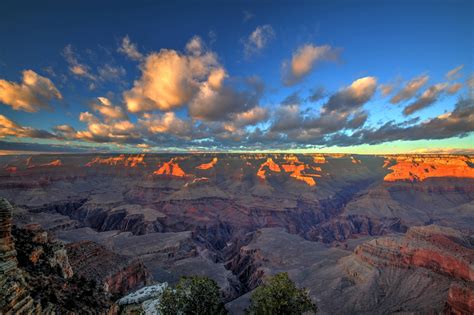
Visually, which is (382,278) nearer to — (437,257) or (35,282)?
(437,257)

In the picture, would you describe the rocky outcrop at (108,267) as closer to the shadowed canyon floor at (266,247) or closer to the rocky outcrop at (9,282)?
the shadowed canyon floor at (266,247)

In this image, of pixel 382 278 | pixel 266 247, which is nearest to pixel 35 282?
pixel 382 278

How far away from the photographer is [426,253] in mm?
66438

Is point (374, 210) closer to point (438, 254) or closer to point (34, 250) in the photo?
point (438, 254)


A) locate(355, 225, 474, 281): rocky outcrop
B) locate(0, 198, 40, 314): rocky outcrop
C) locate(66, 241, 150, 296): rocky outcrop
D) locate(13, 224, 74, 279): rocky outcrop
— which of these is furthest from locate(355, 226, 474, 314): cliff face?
locate(13, 224, 74, 279): rocky outcrop

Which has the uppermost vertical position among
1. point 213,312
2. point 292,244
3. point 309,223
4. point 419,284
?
point 213,312

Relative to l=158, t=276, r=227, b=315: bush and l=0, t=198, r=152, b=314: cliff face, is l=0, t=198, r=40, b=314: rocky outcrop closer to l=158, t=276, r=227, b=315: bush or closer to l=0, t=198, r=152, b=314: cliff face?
l=0, t=198, r=152, b=314: cliff face

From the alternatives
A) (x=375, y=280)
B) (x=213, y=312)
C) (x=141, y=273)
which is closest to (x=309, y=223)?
(x=375, y=280)

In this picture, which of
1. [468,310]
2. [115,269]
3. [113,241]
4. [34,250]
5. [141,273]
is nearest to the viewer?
[34,250]

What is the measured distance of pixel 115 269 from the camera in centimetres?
5056

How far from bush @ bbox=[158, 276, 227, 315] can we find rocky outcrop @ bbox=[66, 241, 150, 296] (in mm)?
20567

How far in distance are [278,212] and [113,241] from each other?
114772 millimetres

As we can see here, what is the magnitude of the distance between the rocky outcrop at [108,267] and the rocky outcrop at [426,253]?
6465cm

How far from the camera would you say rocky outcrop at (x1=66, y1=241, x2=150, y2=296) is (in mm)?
46781
